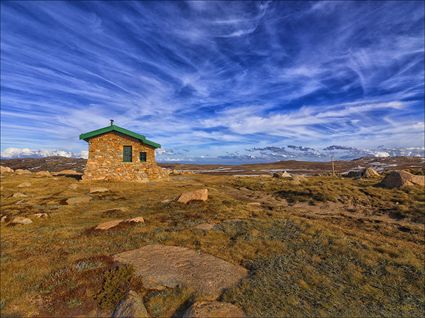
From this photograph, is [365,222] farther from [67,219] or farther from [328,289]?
[67,219]

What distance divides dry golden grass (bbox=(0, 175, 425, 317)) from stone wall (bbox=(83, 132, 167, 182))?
1194 cm

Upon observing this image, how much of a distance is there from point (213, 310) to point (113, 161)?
3092 centimetres

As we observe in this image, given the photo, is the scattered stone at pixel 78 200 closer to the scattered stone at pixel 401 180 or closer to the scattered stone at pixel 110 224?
the scattered stone at pixel 110 224

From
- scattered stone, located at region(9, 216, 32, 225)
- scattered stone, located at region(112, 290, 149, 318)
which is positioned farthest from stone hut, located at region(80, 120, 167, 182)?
scattered stone, located at region(112, 290, 149, 318)

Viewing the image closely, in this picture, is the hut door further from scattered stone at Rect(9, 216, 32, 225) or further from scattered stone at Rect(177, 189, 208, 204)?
scattered stone at Rect(9, 216, 32, 225)

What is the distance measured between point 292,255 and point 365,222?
11.2 metres

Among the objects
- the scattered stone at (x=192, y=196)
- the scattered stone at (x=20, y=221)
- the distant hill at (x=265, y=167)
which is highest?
the distant hill at (x=265, y=167)

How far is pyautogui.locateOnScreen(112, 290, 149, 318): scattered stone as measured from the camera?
21.6 ft

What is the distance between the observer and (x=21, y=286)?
819 centimetres

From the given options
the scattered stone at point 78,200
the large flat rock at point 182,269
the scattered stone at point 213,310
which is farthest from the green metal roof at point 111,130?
the scattered stone at point 213,310

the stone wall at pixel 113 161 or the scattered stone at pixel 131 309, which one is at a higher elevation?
the stone wall at pixel 113 161

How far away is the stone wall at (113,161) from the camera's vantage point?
33.4 m

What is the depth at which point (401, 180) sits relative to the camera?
98.5 ft

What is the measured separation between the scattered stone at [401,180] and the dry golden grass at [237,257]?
9.13m
